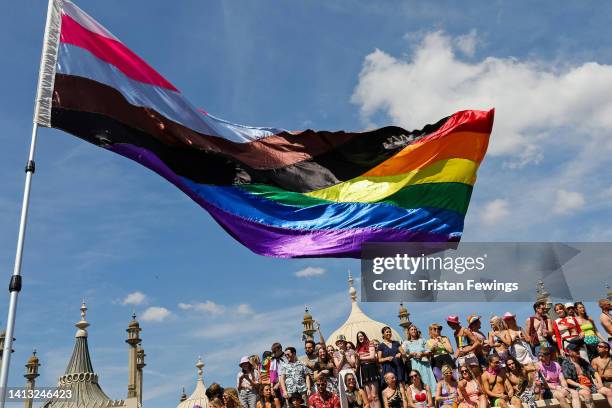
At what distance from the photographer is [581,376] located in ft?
38.2

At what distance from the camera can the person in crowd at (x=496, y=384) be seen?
37.5ft

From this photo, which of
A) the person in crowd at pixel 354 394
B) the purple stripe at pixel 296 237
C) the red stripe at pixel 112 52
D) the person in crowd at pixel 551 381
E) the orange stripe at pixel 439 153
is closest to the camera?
the red stripe at pixel 112 52

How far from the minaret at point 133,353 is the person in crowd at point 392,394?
32.3m

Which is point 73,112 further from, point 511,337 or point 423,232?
point 511,337

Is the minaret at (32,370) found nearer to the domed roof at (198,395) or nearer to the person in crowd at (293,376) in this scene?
the domed roof at (198,395)

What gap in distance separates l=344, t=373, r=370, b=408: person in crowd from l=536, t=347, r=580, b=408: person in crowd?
3299 millimetres

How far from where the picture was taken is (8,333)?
6957 millimetres

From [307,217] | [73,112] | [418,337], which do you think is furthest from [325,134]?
[73,112]

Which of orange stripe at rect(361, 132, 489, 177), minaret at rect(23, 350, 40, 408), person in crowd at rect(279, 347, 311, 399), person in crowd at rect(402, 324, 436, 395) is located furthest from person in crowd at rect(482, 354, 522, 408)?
minaret at rect(23, 350, 40, 408)

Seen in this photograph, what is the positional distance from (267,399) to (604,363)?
6.71 meters

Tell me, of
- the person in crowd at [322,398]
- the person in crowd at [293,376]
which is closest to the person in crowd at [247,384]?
the person in crowd at [293,376]

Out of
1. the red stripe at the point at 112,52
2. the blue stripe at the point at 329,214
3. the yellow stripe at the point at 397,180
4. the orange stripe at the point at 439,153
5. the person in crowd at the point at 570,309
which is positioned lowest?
the person in crowd at the point at 570,309

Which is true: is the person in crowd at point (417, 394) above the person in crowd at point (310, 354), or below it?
below

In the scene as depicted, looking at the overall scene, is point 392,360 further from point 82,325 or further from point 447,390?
point 82,325
